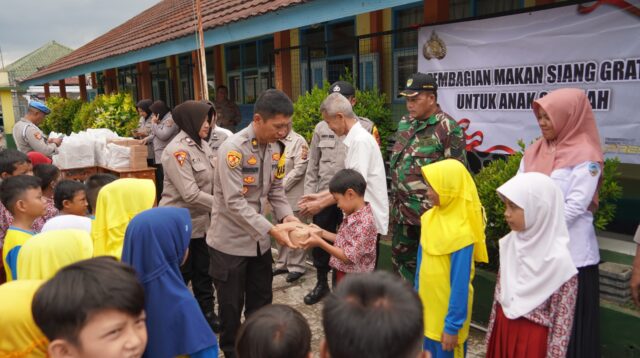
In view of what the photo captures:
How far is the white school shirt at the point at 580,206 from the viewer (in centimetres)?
256

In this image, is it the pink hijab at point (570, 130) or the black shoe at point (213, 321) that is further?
the black shoe at point (213, 321)

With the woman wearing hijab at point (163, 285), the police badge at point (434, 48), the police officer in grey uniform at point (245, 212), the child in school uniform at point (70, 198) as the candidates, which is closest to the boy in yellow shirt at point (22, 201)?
the child in school uniform at point (70, 198)

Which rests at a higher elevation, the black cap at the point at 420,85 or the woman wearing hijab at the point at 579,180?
the black cap at the point at 420,85

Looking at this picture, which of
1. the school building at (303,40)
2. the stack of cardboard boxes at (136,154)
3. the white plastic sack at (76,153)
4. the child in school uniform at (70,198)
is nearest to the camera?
the child in school uniform at (70,198)

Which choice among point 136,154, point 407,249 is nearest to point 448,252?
point 407,249

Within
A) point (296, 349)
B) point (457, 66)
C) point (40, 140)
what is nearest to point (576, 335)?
point (296, 349)

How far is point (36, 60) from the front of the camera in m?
48.8

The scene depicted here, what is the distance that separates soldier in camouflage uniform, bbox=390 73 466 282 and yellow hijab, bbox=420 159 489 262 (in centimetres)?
77

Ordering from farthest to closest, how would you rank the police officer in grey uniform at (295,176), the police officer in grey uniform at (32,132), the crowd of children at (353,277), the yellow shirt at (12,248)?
the police officer in grey uniform at (32,132) → the police officer in grey uniform at (295,176) → the yellow shirt at (12,248) → the crowd of children at (353,277)

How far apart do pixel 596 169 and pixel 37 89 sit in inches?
1814

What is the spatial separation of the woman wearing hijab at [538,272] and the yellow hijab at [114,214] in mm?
1804

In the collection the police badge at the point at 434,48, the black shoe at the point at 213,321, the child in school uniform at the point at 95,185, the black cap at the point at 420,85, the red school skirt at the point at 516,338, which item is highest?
the police badge at the point at 434,48

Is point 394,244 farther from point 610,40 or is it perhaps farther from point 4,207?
point 4,207

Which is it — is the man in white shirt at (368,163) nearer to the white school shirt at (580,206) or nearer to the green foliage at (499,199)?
the green foliage at (499,199)
